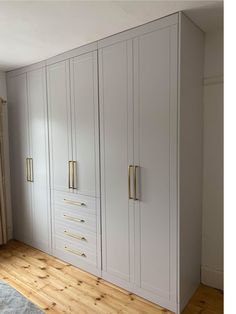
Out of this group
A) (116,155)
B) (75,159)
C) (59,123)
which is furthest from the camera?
(59,123)

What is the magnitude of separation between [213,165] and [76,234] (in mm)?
1665

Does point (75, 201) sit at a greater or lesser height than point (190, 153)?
lesser

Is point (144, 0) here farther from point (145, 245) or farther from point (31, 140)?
point (31, 140)

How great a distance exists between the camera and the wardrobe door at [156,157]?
6.48 feet

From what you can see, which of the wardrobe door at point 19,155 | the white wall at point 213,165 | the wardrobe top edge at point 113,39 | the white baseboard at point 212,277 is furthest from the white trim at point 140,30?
the white baseboard at point 212,277

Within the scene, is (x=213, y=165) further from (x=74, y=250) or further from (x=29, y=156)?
(x=29, y=156)

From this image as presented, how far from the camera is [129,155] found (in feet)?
7.38

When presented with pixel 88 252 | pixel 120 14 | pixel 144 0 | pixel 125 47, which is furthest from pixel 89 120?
pixel 88 252

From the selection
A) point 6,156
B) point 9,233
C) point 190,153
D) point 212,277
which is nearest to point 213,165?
point 190,153

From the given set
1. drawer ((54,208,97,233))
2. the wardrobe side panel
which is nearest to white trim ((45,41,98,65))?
the wardrobe side panel

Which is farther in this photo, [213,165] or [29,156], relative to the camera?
[29,156]

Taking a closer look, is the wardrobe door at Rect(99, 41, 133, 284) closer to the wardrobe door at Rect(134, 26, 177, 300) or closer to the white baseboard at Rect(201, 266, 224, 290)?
the wardrobe door at Rect(134, 26, 177, 300)

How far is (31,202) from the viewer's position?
11.0ft

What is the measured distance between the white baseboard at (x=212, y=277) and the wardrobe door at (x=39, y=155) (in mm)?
1894
